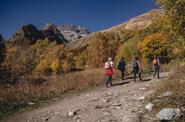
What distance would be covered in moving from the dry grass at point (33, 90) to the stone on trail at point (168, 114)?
7.65 m

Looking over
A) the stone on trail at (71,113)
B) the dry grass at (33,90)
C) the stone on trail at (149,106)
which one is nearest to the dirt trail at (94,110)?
the stone on trail at (71,113)

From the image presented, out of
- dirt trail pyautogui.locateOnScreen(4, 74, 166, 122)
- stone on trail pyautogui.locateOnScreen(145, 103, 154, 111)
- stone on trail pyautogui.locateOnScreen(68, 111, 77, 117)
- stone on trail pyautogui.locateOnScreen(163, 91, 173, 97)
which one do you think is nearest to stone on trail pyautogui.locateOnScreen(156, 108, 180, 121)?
dirt trail pyautogui.locateOnScreen(4, 74, 166, 122)

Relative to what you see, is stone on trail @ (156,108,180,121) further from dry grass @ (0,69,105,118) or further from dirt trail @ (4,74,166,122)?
dry grass @ (0,69,105,118)

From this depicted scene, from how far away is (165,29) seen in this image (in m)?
17.4

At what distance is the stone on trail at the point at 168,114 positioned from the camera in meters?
14.6

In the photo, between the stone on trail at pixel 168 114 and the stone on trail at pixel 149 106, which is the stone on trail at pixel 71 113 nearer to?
the stone on trail at pixel 149 106

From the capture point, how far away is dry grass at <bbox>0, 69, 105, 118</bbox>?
20.3m

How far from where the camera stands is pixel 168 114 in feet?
48.4

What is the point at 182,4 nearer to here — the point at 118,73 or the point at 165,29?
the point at 165,29

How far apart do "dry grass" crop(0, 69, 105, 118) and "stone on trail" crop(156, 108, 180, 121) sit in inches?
301

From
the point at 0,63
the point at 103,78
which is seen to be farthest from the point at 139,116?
the point at 0,63

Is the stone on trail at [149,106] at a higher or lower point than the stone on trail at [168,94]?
lower

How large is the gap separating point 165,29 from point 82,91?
9.17m

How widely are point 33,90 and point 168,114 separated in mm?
9953
